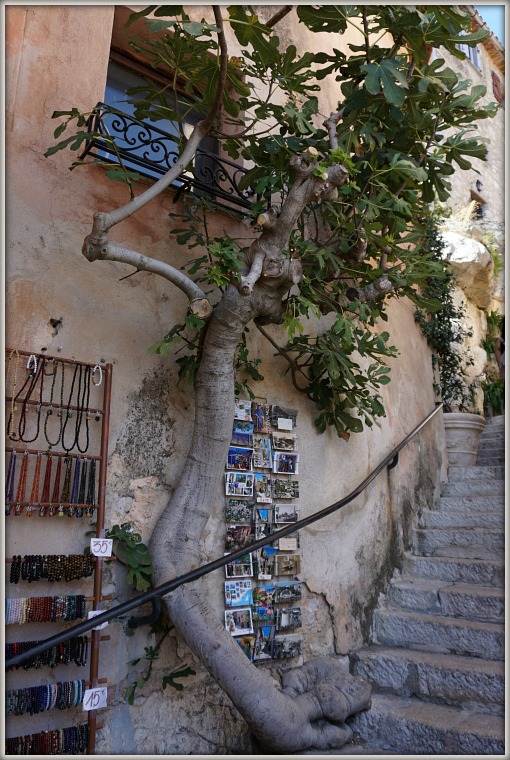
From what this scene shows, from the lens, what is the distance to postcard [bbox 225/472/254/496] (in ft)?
10.0

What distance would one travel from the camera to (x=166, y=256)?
10.3 ft

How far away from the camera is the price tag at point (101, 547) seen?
2.36 meters

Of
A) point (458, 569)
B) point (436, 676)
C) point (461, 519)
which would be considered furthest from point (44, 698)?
point (461, 519)

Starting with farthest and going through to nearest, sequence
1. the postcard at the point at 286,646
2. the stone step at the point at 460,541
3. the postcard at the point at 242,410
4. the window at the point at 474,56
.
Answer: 1. the window at the point at 474,56
2. the stone step at the point at 460,541
3. the postcard at the point at 242,410
4. the postcard at the point at 286,646

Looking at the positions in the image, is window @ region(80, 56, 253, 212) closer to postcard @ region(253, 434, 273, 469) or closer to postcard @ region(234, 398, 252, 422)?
postcard @ region(234, 398, 252, 422)

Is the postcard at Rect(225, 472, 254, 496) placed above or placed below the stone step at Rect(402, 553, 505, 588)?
above

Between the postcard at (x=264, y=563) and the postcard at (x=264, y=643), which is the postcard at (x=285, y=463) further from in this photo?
the postcard at (x=264, y=643)

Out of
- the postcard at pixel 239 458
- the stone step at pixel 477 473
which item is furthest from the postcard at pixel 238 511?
the stone step at pixel 477 473

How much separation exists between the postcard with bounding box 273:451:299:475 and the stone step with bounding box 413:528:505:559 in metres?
1.55

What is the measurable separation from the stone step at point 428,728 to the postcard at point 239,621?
69 centimetres

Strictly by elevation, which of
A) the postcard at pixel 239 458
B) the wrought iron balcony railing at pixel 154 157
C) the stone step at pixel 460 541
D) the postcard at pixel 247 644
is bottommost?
the postcard at pixel 247 644

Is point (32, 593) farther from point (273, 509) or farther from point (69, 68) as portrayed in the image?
point (69, 68)

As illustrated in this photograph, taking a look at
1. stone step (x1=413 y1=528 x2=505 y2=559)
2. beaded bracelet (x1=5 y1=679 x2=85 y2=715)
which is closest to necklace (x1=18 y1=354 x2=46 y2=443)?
beaded bracelet (x1=5 y1=679 x2=85 y2=715)

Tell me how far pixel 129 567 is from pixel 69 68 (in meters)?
2.47
